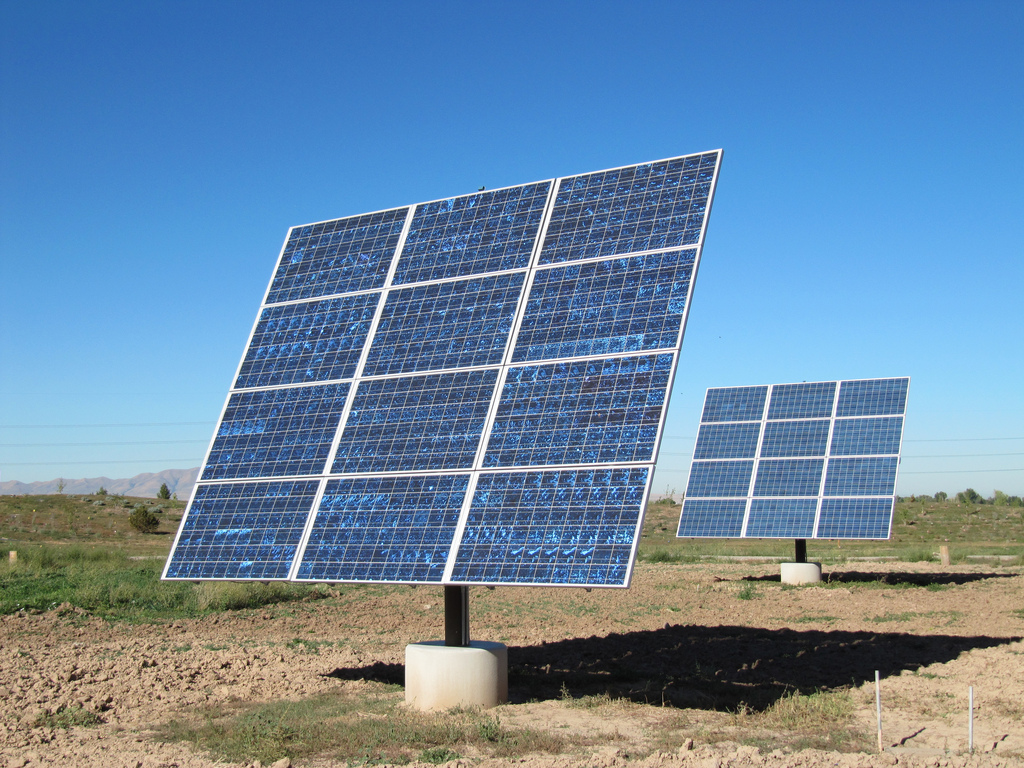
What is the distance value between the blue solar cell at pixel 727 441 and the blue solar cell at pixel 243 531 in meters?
23.9

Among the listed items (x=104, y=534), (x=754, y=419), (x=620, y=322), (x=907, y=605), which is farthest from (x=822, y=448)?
(x=104, y=534)

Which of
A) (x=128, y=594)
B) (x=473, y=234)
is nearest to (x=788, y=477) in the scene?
(x=473, y=234)

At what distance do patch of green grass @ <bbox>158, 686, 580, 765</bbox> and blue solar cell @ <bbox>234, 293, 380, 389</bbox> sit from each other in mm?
5386

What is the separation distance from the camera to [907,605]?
25.8 metres

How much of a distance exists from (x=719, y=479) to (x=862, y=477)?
5.16 m

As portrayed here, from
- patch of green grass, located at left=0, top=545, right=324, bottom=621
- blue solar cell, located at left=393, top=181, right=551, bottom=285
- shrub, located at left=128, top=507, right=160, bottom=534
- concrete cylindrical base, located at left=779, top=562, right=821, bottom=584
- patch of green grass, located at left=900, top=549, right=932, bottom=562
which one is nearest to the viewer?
blue solar cell, located at left=393, top=181, right=551, bottom=285

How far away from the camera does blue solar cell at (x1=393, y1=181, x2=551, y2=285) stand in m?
15.6

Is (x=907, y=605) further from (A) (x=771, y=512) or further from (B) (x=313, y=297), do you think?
(B) (x=313, y=297)

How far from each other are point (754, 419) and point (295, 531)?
25487 mm

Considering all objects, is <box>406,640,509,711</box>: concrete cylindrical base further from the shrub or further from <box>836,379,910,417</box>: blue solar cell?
the shrub

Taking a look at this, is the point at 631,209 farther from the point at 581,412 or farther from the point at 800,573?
the point at 800,573

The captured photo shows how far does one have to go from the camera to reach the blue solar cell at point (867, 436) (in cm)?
3247

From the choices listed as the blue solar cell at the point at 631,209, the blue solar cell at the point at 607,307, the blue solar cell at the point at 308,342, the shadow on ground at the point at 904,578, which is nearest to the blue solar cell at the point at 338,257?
the blue solar cell at the point at 308,342

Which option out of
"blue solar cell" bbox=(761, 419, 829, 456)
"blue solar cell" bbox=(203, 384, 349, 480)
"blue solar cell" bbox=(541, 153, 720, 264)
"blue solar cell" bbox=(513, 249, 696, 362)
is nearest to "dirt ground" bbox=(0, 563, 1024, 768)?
"blue solar cell" bbox=(203, 384, 349, 480)
